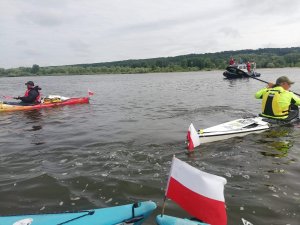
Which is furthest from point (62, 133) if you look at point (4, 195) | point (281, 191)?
point (281, 191)

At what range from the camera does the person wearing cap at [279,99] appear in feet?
34.0

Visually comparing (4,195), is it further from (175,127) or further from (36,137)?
(175,127)

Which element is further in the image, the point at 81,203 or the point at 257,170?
the point at 257,170

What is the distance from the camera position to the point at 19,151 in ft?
31.4

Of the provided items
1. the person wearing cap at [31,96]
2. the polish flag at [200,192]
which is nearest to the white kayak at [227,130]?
the polish flag at [200,192]

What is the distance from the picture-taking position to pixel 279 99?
10.4 m

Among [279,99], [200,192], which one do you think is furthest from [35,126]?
[200,192]

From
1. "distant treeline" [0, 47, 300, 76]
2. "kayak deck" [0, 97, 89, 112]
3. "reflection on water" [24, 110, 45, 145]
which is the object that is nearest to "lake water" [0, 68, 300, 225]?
"reflection on water" [24, 110, 45, 145]

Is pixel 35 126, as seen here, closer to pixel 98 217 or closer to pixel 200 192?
pixel 98 217

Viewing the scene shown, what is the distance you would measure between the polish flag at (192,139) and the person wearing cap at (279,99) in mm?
3405

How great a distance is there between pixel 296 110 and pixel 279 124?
1460 millimetres

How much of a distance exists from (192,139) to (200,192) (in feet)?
16.6

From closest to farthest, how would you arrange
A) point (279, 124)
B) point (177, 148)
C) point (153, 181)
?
1. point (153, 181)
2. point (177, 148)
3. point (279, 124)

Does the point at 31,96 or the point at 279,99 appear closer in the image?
the point at 279,99
